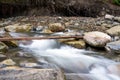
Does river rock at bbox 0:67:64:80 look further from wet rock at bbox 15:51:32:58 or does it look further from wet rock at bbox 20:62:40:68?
wet rock at bbox 15:51:32:58

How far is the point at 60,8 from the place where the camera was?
434 inches

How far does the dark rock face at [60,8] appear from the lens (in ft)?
35.2

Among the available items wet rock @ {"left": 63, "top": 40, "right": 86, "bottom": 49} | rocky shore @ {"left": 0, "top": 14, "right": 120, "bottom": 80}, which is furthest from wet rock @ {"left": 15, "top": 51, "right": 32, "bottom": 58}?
wet rock @ {"left": 63, "top": 40, "right": 86, "bottom": 49}

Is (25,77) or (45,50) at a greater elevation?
(25,77)

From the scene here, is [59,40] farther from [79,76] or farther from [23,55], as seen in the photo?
[79,76]

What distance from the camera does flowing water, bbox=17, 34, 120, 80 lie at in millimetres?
4545

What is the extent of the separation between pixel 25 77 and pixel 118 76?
188 centimetres

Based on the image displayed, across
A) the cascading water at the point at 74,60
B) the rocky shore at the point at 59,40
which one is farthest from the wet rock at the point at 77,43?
the cascading water at the point at 74,60

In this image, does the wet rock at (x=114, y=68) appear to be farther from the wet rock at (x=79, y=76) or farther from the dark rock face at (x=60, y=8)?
the dark rock face at (x=60, y=8)

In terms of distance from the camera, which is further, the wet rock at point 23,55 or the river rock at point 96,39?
the river rock at point 96,39

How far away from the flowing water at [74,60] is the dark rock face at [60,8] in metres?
4.76

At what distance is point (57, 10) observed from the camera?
11102 millimetres

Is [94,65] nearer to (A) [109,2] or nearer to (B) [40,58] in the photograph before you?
(B) [40,58]

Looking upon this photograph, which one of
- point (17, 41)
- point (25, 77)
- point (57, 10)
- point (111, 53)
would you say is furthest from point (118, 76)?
point (57, 10)
